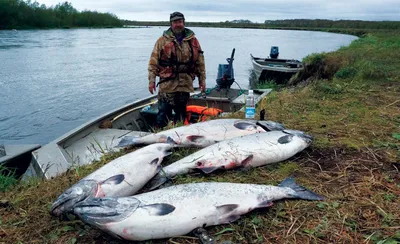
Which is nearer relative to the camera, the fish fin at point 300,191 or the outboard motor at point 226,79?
the fish fin at point 300,191

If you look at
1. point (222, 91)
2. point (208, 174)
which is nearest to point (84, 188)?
point (208, 174)

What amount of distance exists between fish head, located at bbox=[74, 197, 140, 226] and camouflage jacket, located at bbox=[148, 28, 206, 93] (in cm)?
356

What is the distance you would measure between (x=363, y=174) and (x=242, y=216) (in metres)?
1.46

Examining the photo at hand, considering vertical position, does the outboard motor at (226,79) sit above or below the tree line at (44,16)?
below

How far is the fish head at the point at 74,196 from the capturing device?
2904 millimetres

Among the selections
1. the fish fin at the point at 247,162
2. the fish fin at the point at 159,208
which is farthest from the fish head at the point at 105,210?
the fish fin at the point at 247,162

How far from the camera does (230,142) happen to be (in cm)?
393

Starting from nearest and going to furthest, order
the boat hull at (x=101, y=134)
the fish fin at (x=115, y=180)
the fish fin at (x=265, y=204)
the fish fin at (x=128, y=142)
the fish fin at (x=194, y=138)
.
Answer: the fish fin at (x=265, y=204)
the fish fin at (x=115, y=180)
the fish fin at (x=194, y=138)
the fish fin at (x=128, y=142)
the boat hull at (x=101, y=134)

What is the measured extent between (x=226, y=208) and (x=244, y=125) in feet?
6.23

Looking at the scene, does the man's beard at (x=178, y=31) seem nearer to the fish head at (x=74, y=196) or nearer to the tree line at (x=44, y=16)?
the fish head at (x=74, y=196)

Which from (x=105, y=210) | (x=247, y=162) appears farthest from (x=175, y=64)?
(x=105, y=210)

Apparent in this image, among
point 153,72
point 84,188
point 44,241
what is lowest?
point 44,241

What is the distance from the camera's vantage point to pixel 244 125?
4.54m

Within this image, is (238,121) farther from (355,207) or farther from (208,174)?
(355,207)
